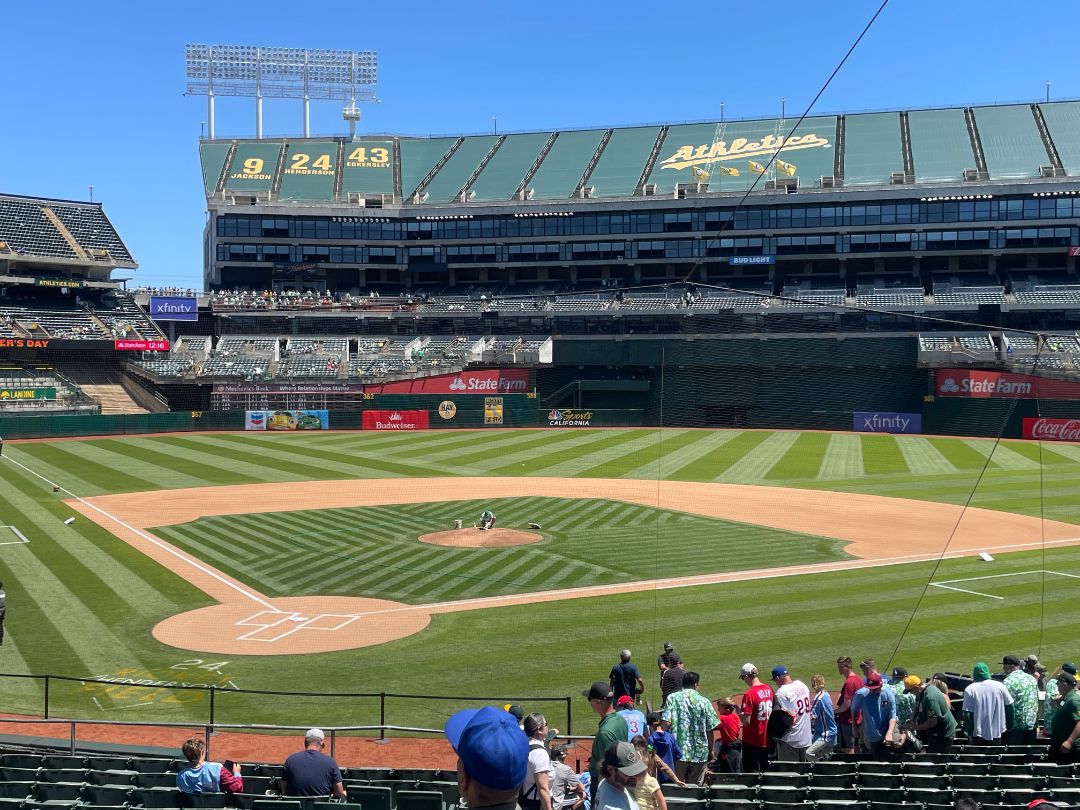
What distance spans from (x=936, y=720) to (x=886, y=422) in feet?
176

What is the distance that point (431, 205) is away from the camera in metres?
85.6

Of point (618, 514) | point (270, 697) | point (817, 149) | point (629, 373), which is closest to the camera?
point (270, 697)

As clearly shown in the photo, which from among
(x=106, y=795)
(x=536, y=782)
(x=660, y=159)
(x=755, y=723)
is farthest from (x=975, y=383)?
(x=106, y=795)

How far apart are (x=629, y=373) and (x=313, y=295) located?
30.9 m

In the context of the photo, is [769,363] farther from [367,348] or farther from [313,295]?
[313,295]

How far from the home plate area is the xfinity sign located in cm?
6523

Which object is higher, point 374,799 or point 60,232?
point 60,232

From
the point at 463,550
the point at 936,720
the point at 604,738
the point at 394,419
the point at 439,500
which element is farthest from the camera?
the point at 394,419

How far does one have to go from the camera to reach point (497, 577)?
949 inches

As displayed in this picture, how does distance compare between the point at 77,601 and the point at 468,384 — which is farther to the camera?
the point at 468,384

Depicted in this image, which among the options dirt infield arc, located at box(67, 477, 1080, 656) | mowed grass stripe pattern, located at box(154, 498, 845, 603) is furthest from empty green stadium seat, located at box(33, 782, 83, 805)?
mowed grass stripe pattern, located at box(154, 498, 845, 603)

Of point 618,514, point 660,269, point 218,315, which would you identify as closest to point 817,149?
point 660,269

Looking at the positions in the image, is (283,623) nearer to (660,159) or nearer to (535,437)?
(535,437)

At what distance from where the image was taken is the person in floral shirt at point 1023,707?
11.2 meters
